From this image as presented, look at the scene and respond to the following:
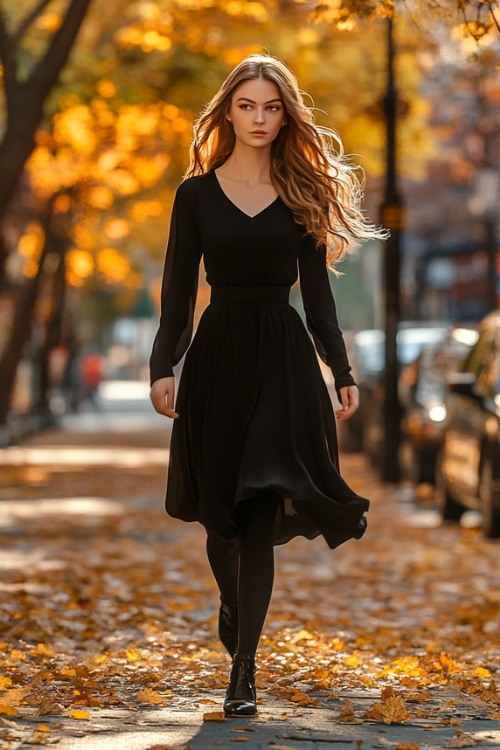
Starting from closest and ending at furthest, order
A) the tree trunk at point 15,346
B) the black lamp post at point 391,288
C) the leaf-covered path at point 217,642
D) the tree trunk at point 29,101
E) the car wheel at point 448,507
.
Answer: the leaf-covered path at point 217,642, the tree trunk at point 29,101, the car wheel at point 448,507, the black lamp post at point 391,288, the tree trunk at point 15,346

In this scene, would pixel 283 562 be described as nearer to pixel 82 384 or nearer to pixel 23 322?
pixel 23 322

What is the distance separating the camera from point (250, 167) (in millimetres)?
6688

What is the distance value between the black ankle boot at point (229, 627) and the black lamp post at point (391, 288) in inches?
602

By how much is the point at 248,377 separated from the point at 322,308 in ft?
1.29

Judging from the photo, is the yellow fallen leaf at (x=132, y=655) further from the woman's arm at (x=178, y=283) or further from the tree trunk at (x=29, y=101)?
the tree trunk at (x=29, y=101)

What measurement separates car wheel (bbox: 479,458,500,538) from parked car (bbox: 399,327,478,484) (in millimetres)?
4256

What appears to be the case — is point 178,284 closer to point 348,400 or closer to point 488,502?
point 348,400

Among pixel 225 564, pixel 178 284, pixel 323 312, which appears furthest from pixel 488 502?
pixel 178 284

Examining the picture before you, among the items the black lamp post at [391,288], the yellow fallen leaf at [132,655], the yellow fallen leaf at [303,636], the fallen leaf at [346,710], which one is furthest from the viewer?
the black lamp post at [391,288]

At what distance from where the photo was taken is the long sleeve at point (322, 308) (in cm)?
671

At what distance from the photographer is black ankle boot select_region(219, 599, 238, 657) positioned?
699 centimetres

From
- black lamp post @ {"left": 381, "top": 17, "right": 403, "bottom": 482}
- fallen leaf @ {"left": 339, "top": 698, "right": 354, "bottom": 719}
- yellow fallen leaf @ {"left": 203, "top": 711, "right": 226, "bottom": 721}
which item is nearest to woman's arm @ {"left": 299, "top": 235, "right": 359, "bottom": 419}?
fallen leaf @ {"left": 339, "top": 698, "right": 354, "bottom": 719}

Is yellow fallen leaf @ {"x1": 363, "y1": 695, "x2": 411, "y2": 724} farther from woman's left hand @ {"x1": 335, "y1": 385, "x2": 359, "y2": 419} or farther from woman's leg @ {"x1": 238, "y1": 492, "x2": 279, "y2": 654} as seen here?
woman's left hand @ {"x1": 335, "y1": 385, "x2": 359, "y2": 419}

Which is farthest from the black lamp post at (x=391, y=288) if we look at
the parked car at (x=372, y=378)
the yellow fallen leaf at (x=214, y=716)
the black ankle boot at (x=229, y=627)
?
the yellow fallen leaf at (x=214, y=716)
